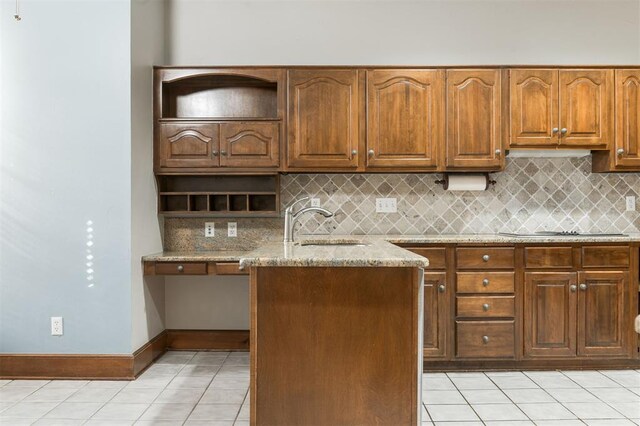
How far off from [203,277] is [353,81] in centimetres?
197

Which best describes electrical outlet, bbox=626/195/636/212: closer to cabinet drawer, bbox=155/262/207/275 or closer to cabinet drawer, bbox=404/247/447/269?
cabinet drawer, bbox=404/247/447/269

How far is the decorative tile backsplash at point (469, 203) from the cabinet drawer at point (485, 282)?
650 mm

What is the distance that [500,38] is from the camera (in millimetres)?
3871

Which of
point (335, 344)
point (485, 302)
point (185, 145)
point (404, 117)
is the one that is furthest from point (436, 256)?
point (185, 145)

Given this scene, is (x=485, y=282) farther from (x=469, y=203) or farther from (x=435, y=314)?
(x=469, y=203)

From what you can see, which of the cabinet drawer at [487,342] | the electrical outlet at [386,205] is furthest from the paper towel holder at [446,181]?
the cabinet drawer at [487,342]

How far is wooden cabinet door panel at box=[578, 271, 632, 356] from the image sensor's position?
3.25m

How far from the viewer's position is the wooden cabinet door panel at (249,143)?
3539 millimetres

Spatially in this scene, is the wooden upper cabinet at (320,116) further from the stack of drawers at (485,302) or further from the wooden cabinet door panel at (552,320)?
the wooden cabinet door panel at (552,320)

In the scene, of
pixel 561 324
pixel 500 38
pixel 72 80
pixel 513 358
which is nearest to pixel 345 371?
pixel 513 358

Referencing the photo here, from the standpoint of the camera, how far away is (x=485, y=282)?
3.27 m

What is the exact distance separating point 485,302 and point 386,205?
1.08 m

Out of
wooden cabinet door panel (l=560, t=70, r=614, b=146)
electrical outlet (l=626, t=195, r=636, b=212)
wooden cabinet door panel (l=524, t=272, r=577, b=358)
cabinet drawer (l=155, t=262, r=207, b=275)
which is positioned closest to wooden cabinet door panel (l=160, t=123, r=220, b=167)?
cabinet drawer (l=155, t=262, r=207, b=275)

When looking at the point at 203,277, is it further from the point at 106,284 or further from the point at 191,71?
the point at 191,71
